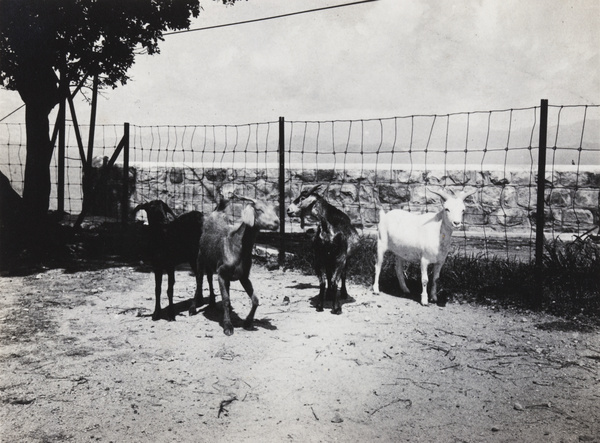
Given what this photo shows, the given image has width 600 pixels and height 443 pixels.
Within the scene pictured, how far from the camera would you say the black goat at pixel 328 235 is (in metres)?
5.65

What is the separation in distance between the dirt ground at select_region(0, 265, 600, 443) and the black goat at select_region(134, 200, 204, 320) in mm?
445

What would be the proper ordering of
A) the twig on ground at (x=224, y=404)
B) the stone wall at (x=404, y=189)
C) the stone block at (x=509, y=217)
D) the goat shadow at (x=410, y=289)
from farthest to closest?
1. the stone block at (x=509, y=217)
2. the stone wall at (x=404, y=189)
3. the goat shadow at (x=410, y=289)
4. the twig on ground at (x=224, y=404)

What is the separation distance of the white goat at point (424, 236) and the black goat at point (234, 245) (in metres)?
1.89

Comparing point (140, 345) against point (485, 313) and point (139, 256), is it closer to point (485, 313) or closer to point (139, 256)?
point (485, 313)

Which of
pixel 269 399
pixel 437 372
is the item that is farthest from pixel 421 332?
pixel 269 399

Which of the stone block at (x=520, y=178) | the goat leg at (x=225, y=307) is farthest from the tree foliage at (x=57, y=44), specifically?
the stone block at (x=520, y=178)

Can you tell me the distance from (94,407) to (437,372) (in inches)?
98.4

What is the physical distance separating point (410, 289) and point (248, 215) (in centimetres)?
276

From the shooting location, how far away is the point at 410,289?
6.66 metres

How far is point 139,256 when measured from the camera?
351 inches

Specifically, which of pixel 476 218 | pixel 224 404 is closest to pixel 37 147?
pixel 224 404

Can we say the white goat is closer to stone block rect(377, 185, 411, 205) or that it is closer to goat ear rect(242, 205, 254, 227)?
goat ear rect(242, 205, 254, 227)

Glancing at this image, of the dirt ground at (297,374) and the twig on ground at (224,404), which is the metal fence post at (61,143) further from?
the twig on ground at (224,404)

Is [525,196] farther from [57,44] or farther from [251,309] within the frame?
[57,44]
